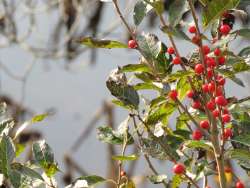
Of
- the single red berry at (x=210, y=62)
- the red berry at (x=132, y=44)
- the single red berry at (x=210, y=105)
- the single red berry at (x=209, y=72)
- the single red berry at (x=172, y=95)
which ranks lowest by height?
the single red berry at (x=210, y=105)

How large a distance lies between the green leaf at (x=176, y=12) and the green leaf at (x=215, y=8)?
0.17 ft

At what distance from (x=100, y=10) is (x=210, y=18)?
2914mm

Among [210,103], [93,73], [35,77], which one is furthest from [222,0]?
[93,73]

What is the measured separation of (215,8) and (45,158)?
34 cm

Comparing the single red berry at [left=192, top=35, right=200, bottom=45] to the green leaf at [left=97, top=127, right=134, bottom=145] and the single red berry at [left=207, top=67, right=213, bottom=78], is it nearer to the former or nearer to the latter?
the single red berry at [left=207, top=67, right=213, bottom=78]

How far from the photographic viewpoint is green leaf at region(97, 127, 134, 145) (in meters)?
0.88

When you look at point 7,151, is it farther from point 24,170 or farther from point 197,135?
point 197,135

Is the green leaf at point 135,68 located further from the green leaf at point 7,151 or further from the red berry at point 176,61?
the green leaf at point 7,151

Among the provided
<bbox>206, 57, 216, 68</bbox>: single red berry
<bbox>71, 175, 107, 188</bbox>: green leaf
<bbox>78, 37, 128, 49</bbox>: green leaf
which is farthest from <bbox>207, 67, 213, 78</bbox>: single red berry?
<bbox>71, 175, 107, 188</bbox>: green leaf

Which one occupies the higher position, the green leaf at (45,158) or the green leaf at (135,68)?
the green leaf at (135,68)

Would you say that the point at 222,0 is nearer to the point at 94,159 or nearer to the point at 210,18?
the point at 210,18

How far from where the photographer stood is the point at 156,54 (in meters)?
0.80

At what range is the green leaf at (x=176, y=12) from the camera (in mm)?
774

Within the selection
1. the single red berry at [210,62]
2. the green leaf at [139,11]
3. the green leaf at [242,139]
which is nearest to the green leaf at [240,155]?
the green leaf at [242,139]
